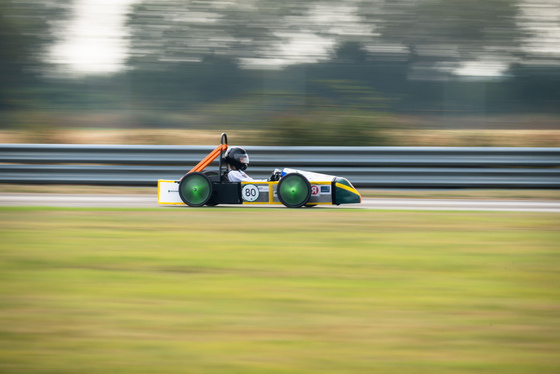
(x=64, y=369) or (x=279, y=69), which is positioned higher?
(x=279, y=69)

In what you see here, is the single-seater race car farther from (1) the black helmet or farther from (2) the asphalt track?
(2) the asphalt track

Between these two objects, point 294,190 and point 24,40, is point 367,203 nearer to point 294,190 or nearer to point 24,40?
point 294,190

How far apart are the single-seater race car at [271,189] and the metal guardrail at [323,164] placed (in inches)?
81.8

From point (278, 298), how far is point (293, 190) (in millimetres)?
4823

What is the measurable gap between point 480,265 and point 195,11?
28.7 ft

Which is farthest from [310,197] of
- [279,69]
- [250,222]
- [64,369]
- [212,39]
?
[64,369]

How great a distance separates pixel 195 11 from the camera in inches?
495

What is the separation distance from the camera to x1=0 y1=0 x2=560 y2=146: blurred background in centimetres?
1198

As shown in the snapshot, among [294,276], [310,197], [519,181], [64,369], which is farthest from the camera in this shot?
[519,181]

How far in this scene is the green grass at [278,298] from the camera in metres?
3.31

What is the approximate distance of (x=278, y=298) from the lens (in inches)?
174

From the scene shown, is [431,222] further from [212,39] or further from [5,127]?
[5,127]

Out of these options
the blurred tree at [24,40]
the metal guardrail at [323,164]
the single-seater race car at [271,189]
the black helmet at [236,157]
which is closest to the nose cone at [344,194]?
the single-seater race car at [271,189]

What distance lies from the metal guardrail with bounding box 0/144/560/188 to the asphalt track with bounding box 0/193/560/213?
2.63ft
